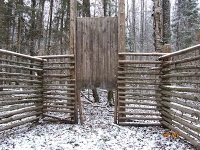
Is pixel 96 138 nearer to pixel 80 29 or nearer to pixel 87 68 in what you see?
pixel 87 68

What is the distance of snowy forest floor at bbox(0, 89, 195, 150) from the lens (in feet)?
16.8

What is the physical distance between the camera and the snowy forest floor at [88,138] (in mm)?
5121

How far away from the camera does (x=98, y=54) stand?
24.0ft

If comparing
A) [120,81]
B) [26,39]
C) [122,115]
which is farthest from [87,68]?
[26,39]

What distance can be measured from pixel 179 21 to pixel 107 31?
1632 centimetres

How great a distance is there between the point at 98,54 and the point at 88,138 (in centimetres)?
284

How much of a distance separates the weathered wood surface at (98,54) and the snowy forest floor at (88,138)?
1.42 metres

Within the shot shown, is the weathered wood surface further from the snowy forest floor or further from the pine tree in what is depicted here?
the pine tree

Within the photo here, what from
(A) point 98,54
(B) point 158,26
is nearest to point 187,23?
(B) point 158,26

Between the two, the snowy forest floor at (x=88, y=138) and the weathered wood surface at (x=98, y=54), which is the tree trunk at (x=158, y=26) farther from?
the snowy forest floor at (x=88, y=138)

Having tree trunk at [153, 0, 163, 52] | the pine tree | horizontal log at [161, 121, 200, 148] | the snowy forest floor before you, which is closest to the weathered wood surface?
the snowy forest floor

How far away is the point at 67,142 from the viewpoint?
5402 mm

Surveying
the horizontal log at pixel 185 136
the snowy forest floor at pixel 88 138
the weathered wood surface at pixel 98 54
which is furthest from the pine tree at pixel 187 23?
the snowy forest floor at pixel 88 138

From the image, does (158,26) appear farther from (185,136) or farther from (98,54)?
(185,136)
